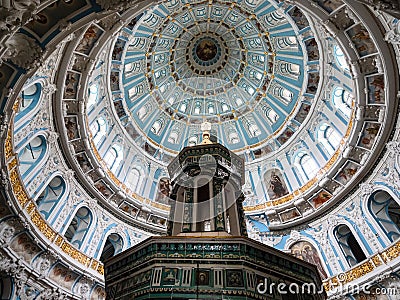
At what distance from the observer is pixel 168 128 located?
2788 centimetres

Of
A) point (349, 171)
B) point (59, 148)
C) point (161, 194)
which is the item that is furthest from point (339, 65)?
point (59, 148)

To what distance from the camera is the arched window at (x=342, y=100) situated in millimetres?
18727

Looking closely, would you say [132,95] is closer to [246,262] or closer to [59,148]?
[59,148]

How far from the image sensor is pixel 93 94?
64.3 ft

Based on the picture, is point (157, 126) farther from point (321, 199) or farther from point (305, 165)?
point (321, 199)

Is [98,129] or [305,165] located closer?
[98,129]

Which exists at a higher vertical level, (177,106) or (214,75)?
(214,75)

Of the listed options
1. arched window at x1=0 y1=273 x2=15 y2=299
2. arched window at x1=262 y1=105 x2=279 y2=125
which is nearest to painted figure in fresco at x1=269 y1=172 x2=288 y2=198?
arched window at x1=262 y1=105 x2=279 y2=125

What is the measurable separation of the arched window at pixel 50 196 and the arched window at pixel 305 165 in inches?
543

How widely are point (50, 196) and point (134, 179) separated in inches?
295

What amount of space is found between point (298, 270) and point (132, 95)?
763 inches

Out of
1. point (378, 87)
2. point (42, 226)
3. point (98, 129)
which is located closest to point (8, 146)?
point (42, 226)

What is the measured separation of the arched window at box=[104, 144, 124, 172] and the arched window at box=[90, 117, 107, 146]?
1.24 metres

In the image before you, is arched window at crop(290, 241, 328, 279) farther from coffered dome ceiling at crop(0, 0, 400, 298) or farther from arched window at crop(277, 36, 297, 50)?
arched window at crop(277, 36, 297, 50)
